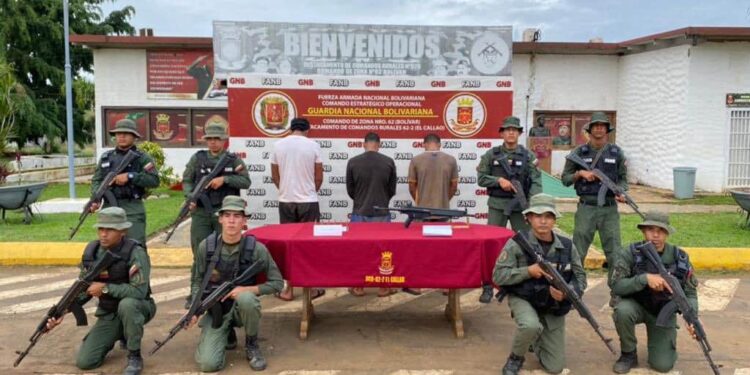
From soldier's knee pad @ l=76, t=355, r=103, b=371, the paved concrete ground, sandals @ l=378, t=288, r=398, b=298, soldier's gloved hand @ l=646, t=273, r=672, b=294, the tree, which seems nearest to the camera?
soldier's gloved hand @ l=646, t=273, r=672, b=294

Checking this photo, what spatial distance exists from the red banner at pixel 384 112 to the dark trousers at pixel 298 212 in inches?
52.4

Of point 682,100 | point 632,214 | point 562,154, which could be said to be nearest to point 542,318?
point 632,214

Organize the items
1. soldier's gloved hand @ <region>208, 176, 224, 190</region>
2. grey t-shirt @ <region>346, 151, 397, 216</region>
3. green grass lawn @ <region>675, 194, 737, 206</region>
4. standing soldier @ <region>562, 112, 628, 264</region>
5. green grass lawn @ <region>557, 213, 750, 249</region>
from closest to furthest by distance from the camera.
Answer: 1. soldier's gloved hand @ <region>208, 176, 224, 190</region>
2. standing soldier @ <region>562, 112, 628, 264</region>
3. grey t-shirt @ <region>346, 151, 397, 216</region>
4. green grass lawn @ <region>557, 213, 750, 249</region>
5. green grass lawn @ <region>675, 194, 737, 206</region>

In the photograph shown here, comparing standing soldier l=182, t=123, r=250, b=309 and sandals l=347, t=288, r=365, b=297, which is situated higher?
standing soldier l=182, t=123, r=250, b=309

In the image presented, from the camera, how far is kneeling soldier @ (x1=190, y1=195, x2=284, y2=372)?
475 cm

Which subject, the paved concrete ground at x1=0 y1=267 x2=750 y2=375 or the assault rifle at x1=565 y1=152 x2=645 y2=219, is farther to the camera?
the assault rifle at x1=565 y1=152 x2=645 y2=219

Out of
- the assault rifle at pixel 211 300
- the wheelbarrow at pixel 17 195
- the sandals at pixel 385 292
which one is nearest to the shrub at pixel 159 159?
the wheelbarrow at pixel 17 195

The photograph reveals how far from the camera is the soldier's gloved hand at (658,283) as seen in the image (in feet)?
14.7

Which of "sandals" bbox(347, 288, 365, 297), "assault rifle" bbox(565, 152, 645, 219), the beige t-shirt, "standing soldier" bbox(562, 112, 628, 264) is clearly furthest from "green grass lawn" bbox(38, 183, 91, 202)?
"assault rifle" bbox(565, 152, 645, 219)

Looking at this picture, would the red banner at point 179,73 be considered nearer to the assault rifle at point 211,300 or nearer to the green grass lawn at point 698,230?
the green grass lawn at point 698,230

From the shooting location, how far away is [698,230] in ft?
34.0

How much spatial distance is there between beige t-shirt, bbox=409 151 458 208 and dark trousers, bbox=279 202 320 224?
130 centimetres

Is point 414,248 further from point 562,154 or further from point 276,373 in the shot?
point 562,154

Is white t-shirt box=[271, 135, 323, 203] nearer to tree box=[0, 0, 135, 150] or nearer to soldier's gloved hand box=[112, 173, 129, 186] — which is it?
soldier's gloved hand box=[112, 173, 129, 186]
